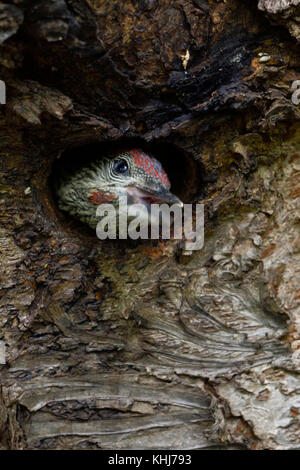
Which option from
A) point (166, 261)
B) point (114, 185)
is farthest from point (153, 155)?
point (166, 261)

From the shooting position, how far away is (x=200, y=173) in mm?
2201

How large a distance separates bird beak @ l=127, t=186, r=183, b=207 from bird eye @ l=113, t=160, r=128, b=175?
13cm

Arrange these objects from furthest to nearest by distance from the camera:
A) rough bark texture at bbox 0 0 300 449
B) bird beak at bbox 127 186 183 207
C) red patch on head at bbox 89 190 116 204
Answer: red patch on head at bbox 89 190 116 204, bird beak at bbox 127 186 183 207, rough bark texture at bbox 0 0 300 449

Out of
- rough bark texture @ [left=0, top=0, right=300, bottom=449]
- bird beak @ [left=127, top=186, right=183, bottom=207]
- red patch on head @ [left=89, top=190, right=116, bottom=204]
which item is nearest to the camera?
rough bark texture @ [left=0, top=0, right=300, bottom=449]

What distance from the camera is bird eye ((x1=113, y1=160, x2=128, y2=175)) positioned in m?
2.37

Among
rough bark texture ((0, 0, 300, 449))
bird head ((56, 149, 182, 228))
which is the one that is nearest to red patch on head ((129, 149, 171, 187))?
bird head ((56, 149, 182, 228))

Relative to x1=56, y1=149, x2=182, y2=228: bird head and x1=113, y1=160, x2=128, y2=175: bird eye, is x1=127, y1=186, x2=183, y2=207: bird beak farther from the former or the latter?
x1=113, y1=160, x2=128, y2=175: bird eye

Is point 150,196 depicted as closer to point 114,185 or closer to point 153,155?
point 114,185

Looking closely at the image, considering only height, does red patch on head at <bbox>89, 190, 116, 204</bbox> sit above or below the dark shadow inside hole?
below

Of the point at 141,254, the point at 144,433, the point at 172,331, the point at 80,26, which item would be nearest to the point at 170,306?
the point at 172,331

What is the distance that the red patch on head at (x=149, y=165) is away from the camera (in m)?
2.27

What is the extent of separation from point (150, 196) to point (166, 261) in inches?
15.4

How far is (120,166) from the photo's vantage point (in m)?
2.39

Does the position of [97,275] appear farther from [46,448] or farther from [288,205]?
[288,205]
